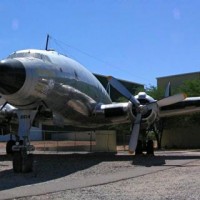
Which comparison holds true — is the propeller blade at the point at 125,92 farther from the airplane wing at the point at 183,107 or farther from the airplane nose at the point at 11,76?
the airplane nose at the point at 11,76

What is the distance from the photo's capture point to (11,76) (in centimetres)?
1472

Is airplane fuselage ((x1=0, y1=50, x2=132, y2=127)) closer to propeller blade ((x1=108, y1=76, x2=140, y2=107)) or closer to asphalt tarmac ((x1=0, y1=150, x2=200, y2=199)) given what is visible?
propeller blade ((x1=108, y1=76, x2=140, y2=107))

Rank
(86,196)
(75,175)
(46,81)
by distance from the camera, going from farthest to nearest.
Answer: (46,81)
(75,175)
(86,196)

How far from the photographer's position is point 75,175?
14117 millimetres

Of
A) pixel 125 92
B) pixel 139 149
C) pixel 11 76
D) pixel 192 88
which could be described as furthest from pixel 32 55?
pixel 192 88

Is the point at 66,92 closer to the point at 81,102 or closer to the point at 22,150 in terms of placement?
the point at 81,102

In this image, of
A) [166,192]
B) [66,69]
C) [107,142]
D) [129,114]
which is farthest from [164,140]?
[166,192]

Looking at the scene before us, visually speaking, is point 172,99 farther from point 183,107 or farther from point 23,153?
point 23,153

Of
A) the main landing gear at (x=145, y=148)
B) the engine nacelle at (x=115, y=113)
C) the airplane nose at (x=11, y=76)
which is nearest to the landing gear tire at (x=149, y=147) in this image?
the main landing gear at (x=145, y=148)

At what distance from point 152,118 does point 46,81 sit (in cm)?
602

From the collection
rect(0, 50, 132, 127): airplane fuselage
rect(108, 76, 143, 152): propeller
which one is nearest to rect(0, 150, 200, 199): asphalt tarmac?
rect(108, 76, 143, 152): propeller

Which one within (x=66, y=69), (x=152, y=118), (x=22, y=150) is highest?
(x=66, y=69)

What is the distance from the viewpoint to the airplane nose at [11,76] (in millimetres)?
14609

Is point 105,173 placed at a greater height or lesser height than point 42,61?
lesser
